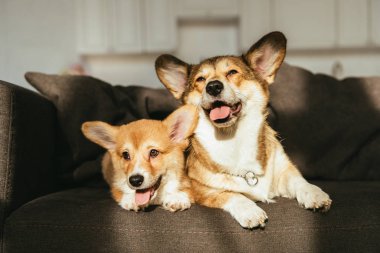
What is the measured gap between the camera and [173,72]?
1603mm

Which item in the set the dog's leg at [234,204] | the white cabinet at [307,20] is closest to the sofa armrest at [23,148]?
the dog's leg at [234,204]

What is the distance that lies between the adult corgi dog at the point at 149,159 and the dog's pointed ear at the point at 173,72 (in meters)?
0.20

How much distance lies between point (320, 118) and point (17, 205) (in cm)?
145

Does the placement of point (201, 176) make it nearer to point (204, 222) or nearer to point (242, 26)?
point (204, 222)

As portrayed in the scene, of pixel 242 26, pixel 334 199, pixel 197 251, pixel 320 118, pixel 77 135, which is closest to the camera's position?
pixel 197 251

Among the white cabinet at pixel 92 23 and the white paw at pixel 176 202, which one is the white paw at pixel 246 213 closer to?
the white paw at pixel 176 202

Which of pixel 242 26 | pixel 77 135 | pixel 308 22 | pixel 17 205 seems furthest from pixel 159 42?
pixel 17 205

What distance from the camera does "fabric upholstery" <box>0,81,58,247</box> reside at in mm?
1240

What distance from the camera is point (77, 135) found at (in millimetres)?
1688

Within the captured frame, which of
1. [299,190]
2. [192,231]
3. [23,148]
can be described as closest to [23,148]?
[23,148]

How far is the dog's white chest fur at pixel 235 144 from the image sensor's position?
55.2 inches

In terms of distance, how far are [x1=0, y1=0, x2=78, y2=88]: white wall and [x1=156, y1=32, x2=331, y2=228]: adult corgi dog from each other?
2.12 m

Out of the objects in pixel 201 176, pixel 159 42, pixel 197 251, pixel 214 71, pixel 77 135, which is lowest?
pixel 197 251

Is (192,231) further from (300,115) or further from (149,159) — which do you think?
(300,115)
